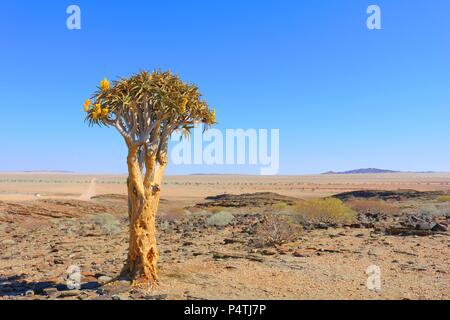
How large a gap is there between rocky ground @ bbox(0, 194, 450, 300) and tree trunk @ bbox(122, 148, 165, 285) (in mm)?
317

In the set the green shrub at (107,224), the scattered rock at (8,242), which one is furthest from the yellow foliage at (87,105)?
the green shrub at (107,224)

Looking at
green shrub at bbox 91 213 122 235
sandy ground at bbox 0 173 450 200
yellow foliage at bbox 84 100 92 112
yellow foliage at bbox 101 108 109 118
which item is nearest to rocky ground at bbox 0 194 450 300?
green shrub at bbox 91 213 122 235

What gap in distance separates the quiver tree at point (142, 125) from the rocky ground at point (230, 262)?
657mm

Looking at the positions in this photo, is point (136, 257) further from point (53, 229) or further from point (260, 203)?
point (260, 203)

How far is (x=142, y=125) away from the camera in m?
8.02

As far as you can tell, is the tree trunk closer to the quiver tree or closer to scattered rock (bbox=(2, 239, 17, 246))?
the quiver tree

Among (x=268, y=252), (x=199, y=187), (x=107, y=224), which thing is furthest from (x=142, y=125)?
(x=199, y=187)

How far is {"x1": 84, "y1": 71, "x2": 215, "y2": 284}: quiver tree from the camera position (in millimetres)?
7668

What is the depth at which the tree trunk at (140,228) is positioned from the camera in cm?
776

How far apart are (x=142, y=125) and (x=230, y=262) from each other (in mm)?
4160

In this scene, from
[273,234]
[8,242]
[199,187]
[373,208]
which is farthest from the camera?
[199,187]

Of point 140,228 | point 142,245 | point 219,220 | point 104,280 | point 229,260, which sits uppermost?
point 140,228

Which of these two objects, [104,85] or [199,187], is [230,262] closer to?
[104,85]
